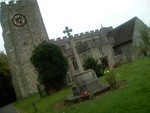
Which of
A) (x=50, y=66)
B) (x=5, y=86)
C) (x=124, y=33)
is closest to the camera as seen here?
(x=50, y=66)

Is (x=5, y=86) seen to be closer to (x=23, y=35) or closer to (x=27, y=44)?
(x=27, y=44)

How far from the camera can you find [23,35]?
40.7 metres

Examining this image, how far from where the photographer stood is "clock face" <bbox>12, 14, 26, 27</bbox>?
40750 mm

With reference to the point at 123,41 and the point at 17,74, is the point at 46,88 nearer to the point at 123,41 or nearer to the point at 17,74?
the point at 17,74

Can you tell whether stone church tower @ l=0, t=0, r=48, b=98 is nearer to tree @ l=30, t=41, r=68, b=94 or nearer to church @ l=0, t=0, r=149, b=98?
church @ l=0, t=0, r=149, b=98

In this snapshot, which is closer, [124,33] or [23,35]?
→ [23,35]

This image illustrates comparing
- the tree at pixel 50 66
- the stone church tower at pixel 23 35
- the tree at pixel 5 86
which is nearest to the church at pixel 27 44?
the stone church tower at pixel 23 35

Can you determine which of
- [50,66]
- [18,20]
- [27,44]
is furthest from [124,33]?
[50,66]

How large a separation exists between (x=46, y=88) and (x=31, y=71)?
9.61 metres

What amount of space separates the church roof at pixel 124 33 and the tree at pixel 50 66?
15056mm

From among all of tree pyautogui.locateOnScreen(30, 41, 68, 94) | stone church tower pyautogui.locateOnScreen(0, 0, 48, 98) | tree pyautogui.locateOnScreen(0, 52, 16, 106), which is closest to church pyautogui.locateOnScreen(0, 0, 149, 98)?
stone church tower pyautogui.locateOnScreen(0, 0, 48, 98)

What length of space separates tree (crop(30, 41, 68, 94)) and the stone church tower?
791cm

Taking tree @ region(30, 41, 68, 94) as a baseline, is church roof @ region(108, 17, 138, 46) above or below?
above

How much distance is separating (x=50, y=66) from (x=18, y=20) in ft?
38.7
